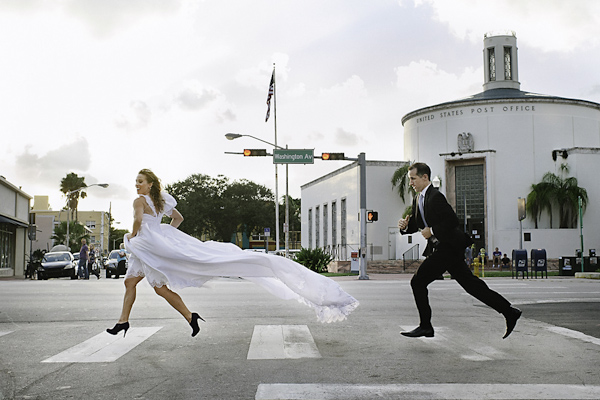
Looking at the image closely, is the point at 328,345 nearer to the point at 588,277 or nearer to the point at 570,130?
the point at 588,277

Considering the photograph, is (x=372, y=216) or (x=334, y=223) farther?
(x=334, y=223)

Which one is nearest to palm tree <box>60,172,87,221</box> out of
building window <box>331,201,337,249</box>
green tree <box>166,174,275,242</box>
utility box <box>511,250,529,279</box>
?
green tree <box>166,174,275,242</box>

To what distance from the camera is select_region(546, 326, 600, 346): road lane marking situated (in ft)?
26.8

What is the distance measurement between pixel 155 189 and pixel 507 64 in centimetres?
5024

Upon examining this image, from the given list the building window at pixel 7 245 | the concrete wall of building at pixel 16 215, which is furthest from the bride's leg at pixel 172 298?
the building window at pixel 7 245

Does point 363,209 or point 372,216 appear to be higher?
point 363,209

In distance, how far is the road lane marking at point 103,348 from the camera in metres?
6.78

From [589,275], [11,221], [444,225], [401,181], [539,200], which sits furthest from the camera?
[401,181]

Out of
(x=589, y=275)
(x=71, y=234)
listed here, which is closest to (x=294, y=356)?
(x=589, y=275)

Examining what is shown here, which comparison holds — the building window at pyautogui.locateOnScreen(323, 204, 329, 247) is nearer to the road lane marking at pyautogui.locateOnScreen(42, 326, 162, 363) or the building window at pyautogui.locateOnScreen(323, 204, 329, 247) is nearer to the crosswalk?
the crosswalk

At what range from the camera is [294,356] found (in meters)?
6.89

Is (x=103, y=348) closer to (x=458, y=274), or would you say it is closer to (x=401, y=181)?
(x=458, y=274)

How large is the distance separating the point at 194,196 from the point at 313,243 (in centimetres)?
1736

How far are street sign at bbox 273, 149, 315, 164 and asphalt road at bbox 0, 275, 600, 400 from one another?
60.2ft
